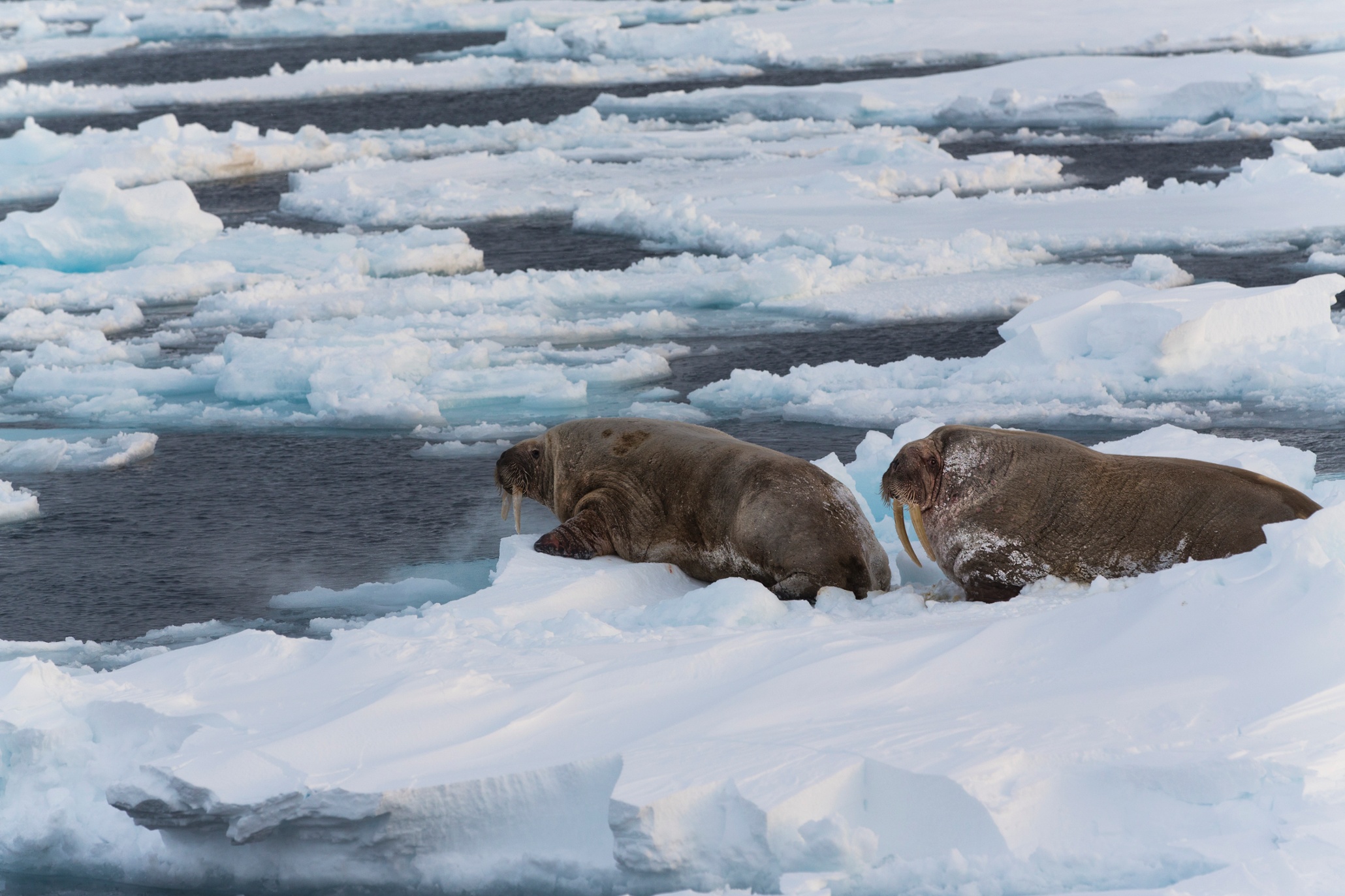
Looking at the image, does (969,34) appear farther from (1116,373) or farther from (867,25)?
(1116,373)

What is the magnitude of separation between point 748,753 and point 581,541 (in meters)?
2.19

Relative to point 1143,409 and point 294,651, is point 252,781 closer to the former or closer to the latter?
point 294,651

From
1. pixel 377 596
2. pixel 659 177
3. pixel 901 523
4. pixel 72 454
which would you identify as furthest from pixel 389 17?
pixel 901 523

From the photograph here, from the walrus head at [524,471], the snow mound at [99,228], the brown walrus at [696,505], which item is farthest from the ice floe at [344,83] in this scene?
the brown walrus at [696,505]

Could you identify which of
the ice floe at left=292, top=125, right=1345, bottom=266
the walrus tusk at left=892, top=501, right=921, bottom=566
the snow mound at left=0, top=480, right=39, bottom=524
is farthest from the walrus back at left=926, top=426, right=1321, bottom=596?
the ice floe at left=292, top=125, right=1345, bottom=266

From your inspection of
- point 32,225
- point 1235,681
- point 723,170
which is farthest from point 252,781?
point 723,170

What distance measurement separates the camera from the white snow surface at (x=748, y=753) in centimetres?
303

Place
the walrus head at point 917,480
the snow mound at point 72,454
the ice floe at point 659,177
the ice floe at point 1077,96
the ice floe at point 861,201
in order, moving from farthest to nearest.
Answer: the ice floe at point 1077,96 → the ice floe at point 659,177 → the ice floe at point 861,201 → the snow mound at point 72,454 → the walrus head at point 917,480

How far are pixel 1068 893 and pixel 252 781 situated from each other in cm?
172

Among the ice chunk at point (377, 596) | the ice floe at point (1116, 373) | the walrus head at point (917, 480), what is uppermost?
the walrus head at point (917, 480)

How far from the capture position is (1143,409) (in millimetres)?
7809

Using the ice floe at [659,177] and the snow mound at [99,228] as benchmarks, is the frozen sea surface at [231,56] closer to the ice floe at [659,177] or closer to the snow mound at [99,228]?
the ice floe at [659,177]

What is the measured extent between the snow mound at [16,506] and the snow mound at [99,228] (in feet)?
19.5

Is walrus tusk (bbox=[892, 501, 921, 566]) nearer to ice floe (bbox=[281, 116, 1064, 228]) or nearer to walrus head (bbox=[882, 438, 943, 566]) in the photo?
walrus head (bbox=[882, 438, 943, 566])
